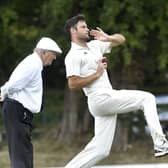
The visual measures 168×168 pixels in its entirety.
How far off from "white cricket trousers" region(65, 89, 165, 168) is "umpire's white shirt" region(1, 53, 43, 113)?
63 centimetres

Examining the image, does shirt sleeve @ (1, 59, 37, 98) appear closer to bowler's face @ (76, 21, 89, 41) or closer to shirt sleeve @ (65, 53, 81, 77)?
shirt sleeve @ (65, 53, 81, 77)

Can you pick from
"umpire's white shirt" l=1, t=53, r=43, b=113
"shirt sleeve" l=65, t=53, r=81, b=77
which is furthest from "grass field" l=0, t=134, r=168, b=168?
"shirt sleeve" l=65, t=53, r=81, b=77

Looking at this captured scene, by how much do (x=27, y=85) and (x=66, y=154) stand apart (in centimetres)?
703

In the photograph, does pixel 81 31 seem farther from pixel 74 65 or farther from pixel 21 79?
pixel 21 79

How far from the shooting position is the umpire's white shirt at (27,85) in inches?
290

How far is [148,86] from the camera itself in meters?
18.5

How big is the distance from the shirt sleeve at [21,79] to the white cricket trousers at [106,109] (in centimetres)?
75

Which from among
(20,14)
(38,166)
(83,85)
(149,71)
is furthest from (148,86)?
(83,85)

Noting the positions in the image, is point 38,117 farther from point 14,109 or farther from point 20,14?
point 14,109

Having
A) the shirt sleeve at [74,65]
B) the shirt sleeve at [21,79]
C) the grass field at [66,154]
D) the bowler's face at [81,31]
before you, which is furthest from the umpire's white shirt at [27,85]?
the grass field at [66,154]

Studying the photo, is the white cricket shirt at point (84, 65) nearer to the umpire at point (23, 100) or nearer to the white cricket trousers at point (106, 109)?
the white cricket trousers at point (106, 109)

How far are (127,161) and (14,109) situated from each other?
597 centimetres

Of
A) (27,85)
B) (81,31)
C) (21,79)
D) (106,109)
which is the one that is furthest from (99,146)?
(81,31)

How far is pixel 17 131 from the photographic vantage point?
24.2ft
